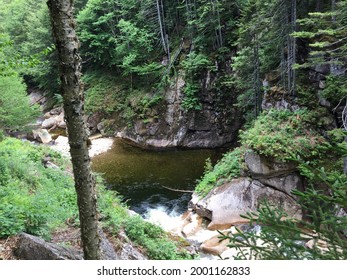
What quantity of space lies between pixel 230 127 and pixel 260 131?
24.9ft

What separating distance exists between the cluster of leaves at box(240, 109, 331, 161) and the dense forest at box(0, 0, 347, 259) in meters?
0.05

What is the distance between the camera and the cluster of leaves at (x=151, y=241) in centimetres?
579

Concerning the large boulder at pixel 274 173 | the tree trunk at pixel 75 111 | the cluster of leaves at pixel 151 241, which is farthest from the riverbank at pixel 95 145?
the tree trunk at pixel 75 111

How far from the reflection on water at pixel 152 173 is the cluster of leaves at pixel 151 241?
136 inches

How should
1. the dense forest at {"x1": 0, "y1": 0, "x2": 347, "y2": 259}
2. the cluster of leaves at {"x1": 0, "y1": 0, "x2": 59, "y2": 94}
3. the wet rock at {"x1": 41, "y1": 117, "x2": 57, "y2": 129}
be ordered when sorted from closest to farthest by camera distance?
the dense forest at {"x1": 0, "y1": 0, "x2": 347, "y2": 259}
the cluster of leaves at {"x1": 0, "y1": 0, "x2": 59, "y2": 94}
the wet rock at {"x1": 41, "y1": 117, "x2": 57, "y2": 129}

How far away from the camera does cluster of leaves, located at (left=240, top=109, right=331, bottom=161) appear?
9.10 meters

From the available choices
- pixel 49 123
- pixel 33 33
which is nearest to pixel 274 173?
pixel 49 123

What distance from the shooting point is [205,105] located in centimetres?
1836

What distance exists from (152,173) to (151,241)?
27.4 feet

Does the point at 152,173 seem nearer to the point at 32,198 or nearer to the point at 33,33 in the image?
the point at 32,198

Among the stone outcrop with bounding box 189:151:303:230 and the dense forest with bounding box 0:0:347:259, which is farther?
the stone outcrop with bounding box 189:151:303:230

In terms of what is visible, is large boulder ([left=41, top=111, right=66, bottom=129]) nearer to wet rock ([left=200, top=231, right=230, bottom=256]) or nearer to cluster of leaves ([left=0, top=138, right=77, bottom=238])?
cluster of leaves ([left=0, top=138, right=77, bottom=238])

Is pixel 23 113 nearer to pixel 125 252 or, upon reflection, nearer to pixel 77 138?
pixel 125 252

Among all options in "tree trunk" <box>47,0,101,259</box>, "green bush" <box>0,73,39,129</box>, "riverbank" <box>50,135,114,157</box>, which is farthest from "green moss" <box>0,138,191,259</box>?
→ "riverbank" <box>50,135,114,157</box>
